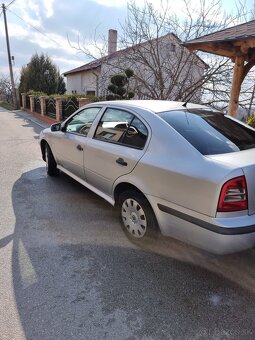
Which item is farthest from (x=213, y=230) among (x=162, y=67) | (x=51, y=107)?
(x=51, y=107)

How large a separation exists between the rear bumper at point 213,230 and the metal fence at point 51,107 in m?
14.0

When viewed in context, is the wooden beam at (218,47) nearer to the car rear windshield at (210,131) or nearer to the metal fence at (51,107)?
the car rear windshield at (210,131)

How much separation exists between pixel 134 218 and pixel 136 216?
0.05m

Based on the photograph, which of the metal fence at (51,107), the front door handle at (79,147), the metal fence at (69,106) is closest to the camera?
the front door handle at (79,147)

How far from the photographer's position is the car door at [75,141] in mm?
4109

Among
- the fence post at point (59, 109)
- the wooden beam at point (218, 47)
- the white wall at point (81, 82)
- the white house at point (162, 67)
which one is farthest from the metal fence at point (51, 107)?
the wooden beam at point (218, 47)

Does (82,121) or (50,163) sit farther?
(50,163)

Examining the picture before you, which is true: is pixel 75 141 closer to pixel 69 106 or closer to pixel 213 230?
pixel 213 230

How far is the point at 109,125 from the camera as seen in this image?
12.1ft

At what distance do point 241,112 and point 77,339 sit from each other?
11005 mm

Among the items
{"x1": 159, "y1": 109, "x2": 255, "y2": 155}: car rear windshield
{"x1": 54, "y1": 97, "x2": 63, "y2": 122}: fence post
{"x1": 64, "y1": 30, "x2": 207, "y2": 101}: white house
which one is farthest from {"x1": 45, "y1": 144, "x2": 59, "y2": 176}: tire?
{"x1": 54, "y1": 97, "x2": 63, "y2": 122}: fence post

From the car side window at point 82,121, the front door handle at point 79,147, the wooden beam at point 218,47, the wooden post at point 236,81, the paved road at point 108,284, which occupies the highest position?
the wooden beam at point 218,47

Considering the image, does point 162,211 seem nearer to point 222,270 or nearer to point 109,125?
point 222,270

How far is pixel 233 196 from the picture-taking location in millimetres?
2307
